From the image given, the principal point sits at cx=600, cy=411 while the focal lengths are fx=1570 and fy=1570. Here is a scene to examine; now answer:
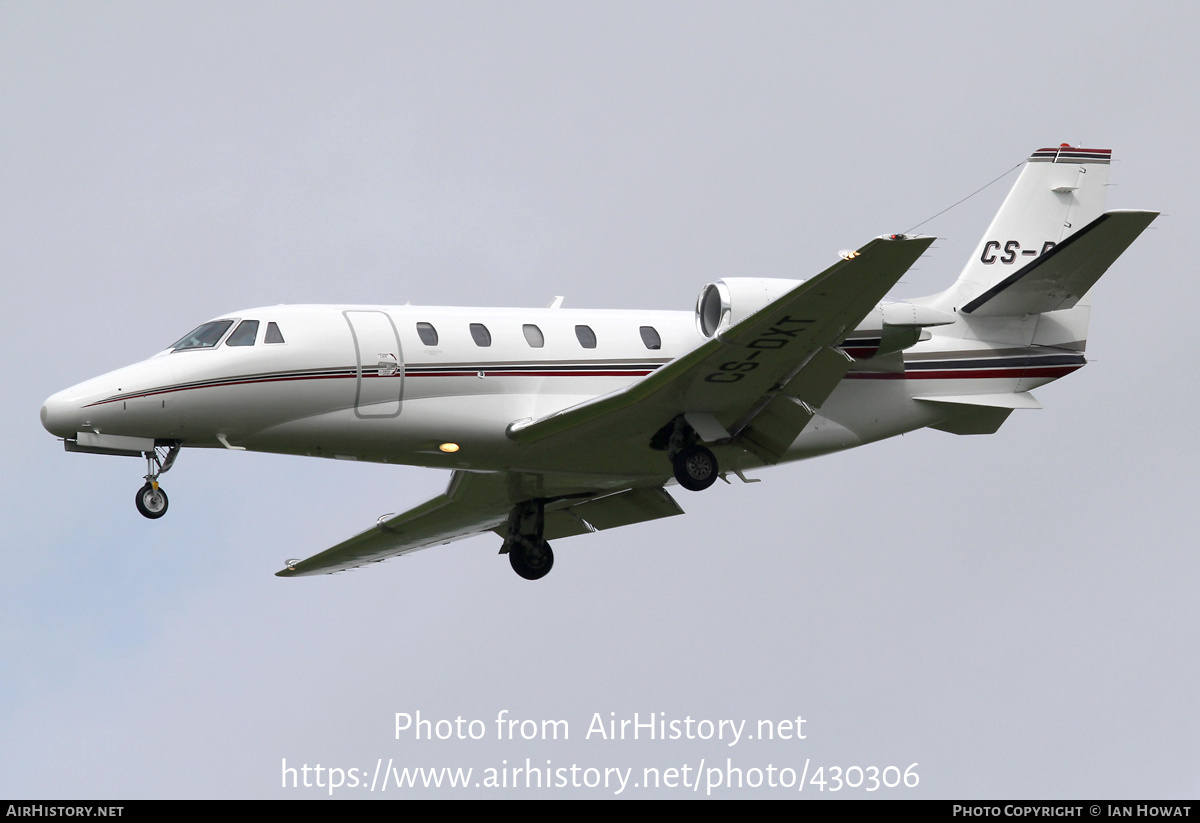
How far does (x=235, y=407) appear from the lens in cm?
2028

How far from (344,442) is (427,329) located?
1.89 metres

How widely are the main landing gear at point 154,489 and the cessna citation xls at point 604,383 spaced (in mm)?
21

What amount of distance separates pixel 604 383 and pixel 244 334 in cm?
496

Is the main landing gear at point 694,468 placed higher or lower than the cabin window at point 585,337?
lower

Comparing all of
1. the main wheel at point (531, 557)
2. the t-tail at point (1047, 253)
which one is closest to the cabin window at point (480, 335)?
the main wheel at point (531, 557)

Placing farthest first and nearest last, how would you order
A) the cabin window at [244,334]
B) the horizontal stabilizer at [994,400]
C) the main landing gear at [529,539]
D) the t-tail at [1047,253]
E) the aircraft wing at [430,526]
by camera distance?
1. the main landing gear at [529,539]
2. the aircraft wing at [430,526]
3. the horizontal stabilizer at [994,400]
4. the t-tail at [1047,253]
5. the cabin window at [244,334]

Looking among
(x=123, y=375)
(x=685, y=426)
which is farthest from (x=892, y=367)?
(x=123, y=375)

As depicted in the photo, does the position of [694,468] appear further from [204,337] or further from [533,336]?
[204,337]

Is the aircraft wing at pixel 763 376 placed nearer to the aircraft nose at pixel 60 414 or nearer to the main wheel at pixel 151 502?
the main wheel at pixel 151 502

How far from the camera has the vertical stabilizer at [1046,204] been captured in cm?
2530

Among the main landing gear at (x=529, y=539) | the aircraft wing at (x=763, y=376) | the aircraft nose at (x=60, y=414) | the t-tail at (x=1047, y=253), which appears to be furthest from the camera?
the main landing gear at (x=529, y=539)

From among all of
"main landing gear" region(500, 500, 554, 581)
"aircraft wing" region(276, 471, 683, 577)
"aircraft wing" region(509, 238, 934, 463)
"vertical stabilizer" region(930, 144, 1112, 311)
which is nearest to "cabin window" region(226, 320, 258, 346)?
"aircraft wing" region(509, 238, 934, 463)

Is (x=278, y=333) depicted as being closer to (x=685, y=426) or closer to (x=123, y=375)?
(x=123, y=375)

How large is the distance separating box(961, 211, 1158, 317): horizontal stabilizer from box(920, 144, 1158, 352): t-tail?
14 millimetres
